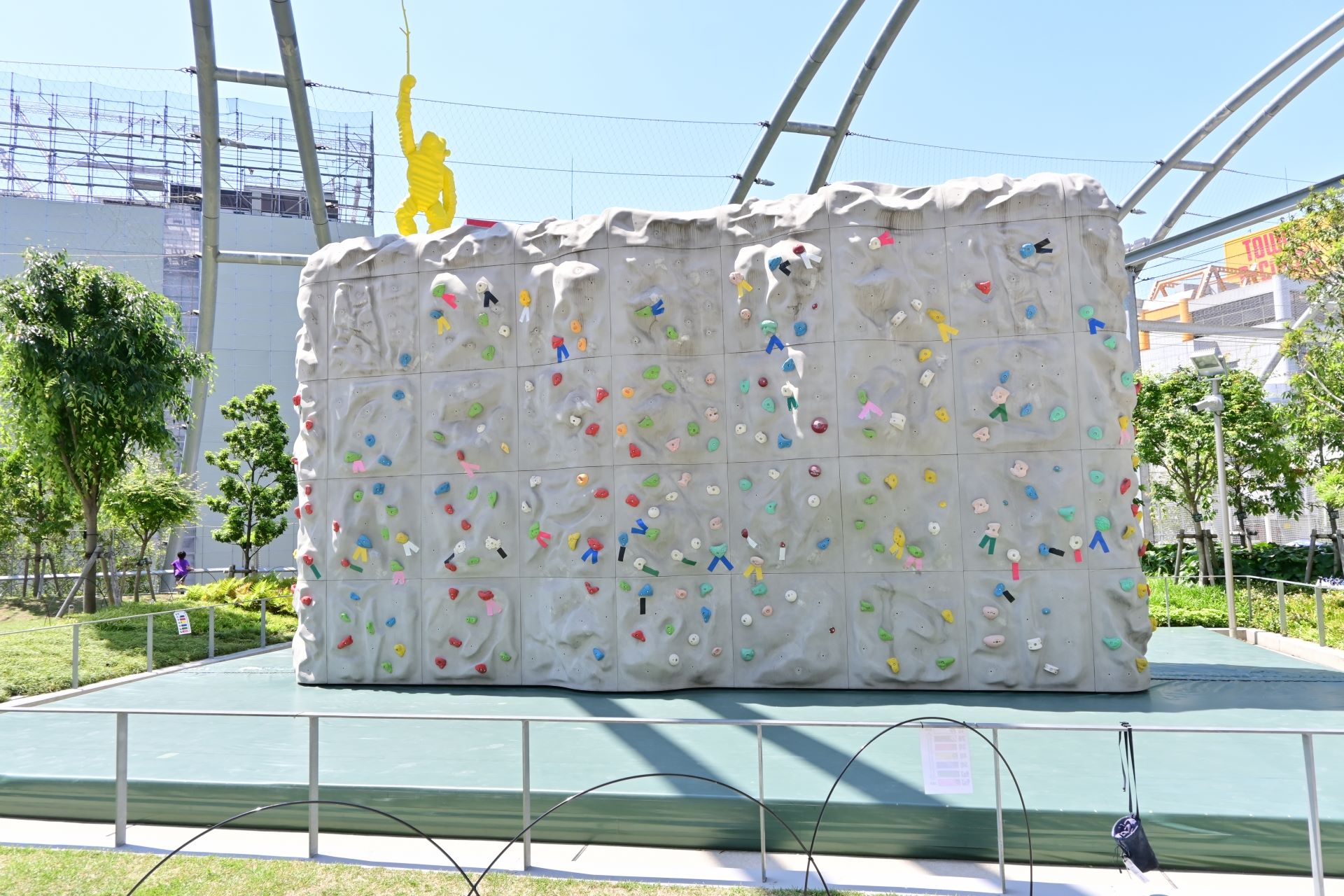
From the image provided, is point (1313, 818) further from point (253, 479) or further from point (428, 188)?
point (253, 479)

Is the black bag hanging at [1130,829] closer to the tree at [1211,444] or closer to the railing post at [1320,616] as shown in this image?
the railing post at [1320,616]

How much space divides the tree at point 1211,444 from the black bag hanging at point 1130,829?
16559 millimetres

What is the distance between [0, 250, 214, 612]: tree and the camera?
14164 millimetres

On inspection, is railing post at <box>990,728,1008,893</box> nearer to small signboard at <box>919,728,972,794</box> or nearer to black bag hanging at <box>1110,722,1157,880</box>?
small signboard at <box>919,728,972,794</box>

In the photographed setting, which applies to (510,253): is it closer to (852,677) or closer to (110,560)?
(852,677)

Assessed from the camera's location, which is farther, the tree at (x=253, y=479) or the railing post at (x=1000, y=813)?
the tree at (x=253, y=479)

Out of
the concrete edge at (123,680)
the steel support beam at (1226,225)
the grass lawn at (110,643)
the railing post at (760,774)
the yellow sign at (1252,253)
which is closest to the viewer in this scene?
the railing post at (760,774)

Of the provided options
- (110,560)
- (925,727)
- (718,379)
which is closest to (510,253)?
(718,379)

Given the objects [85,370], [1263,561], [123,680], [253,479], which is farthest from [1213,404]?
[253,479]

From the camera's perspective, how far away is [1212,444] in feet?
64.0

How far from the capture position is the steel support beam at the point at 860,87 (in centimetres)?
1650

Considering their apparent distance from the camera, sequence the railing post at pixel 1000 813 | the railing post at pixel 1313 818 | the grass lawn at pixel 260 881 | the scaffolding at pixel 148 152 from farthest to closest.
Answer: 1. the scaffolding at pixel 148 152
2. the grass lawn at pixel 260 881
3. the railing post at pixel 1000 813
4. the railing post at pixel 1313 818

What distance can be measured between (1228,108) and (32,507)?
1015 inches

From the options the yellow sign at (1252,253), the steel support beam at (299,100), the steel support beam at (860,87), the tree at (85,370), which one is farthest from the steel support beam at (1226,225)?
the yellow sign at (1252,253)
